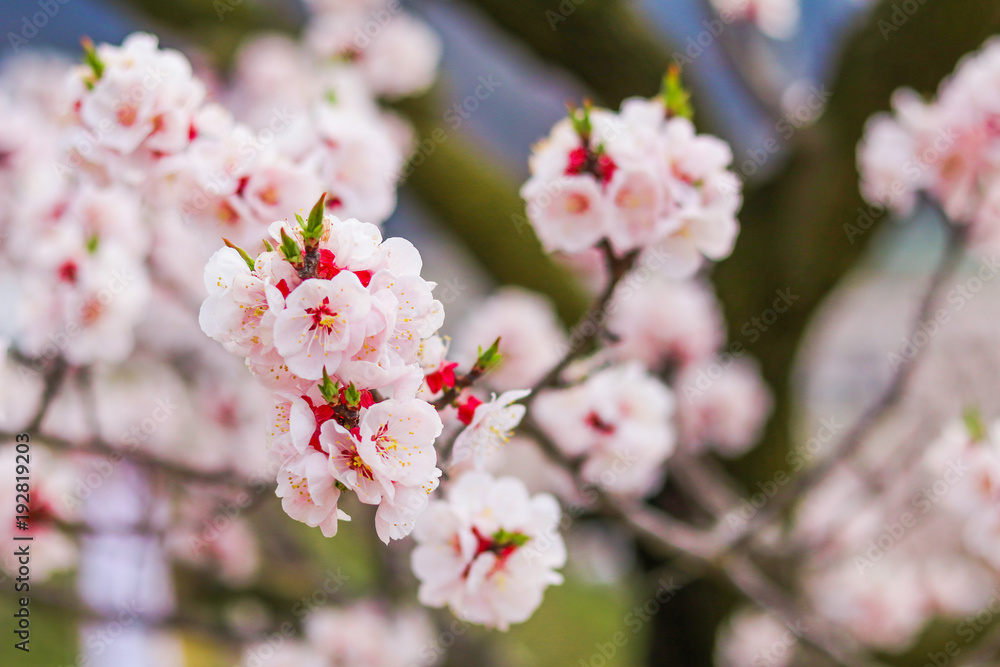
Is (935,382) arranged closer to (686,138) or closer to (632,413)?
(632,413)

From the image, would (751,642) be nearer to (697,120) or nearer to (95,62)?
(697,120)

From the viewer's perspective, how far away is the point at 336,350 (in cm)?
49

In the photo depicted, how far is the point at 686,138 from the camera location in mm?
822

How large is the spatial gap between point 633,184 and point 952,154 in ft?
2.39

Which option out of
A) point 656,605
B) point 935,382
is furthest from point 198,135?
point 935,382

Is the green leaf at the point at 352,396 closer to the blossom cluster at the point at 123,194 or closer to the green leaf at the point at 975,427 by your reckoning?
the blossom cluster at the point at 123,194

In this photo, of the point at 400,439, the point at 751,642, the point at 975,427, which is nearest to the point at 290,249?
the point at 400,439

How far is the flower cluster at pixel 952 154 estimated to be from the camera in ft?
3.61

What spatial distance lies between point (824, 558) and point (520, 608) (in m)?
1.62

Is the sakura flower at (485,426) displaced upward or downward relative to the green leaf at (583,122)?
downward

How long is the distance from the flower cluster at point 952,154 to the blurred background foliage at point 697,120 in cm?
42

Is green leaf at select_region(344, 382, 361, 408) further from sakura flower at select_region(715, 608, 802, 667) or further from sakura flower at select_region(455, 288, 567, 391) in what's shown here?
sakura flower at select_region(715, 608, 802, 667)

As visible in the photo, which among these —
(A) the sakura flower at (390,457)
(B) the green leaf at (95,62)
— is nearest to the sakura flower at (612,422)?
(A) the sakura flower at (390,457)

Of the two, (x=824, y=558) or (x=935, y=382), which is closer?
(x=824, y=558)
